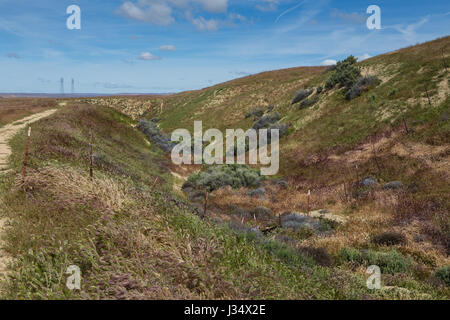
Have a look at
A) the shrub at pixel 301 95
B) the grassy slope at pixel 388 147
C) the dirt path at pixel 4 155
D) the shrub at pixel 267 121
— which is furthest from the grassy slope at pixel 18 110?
the shrub at pixel 301 95

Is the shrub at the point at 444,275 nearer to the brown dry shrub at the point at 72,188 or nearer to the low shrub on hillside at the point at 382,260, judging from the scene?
the low shrub on hillside at the point at 382,260

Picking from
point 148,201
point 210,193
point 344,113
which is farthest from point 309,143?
point 148,201

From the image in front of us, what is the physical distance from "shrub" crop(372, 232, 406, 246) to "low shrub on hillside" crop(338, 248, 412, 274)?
1269 mm

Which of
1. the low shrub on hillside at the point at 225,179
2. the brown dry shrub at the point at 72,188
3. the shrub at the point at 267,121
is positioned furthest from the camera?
the shrub at the point at 267,121

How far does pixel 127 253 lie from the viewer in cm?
473

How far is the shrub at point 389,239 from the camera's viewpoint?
33.1 ft

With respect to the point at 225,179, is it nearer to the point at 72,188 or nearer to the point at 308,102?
the point at 72,188

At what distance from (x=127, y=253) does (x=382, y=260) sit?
705 cm

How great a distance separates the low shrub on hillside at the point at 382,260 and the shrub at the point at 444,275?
0.67 m

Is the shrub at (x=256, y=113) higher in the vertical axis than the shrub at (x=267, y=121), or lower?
higher

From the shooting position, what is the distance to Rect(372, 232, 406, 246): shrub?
10078mm

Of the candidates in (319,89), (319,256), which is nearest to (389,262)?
(319,256)

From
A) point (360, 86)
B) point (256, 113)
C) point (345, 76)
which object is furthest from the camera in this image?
point (256, 113)
